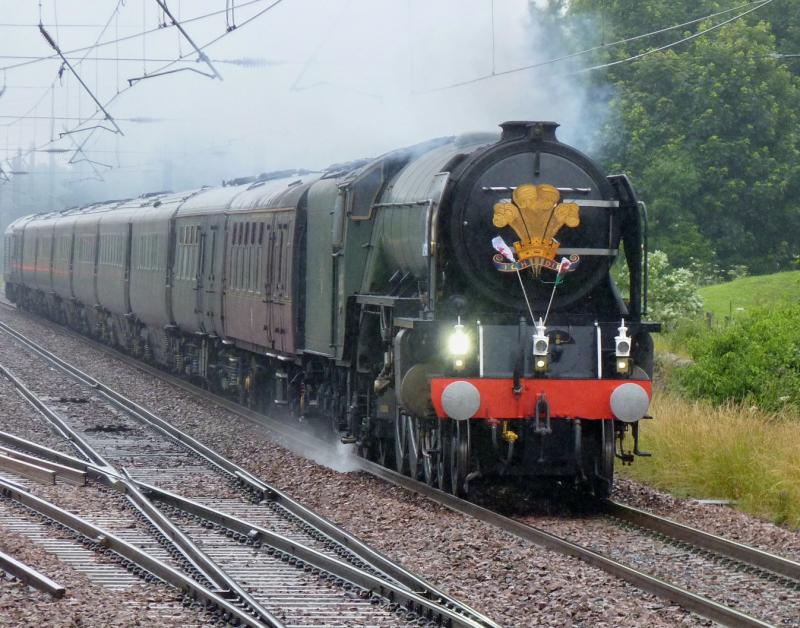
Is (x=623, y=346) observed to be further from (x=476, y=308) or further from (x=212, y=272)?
(x=212, y=272)

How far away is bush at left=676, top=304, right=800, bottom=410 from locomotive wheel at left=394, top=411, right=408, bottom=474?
14.5ft

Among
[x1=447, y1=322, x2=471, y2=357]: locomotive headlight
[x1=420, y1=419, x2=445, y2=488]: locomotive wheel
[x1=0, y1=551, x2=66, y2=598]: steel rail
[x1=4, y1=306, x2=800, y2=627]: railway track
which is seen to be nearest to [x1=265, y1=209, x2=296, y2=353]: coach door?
[x1=4, y1=306, x2=800, y2=627]: railway track

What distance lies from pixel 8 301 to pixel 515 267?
43319 millimetres

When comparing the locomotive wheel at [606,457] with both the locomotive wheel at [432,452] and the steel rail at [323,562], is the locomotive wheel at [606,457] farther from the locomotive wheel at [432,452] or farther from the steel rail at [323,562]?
the steel rail at [323,562]

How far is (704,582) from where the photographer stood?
306 inches

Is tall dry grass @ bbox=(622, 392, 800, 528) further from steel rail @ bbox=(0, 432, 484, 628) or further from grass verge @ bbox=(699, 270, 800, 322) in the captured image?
grass verge @ bbox=(699, 270, 800, 322)

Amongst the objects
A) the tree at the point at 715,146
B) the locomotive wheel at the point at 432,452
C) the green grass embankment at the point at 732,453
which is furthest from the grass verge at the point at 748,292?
the locomotive wheel at the point at 432,452

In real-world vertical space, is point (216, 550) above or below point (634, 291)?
below

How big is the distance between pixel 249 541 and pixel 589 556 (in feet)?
8.19

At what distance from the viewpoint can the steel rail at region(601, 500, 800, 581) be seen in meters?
8.01

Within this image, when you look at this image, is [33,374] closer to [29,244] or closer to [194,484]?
[194,484]

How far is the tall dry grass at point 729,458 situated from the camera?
10.5m

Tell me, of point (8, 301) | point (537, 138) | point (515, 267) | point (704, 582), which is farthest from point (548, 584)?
point (8, 301)

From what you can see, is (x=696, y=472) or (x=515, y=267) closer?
(x=515, y=267)
